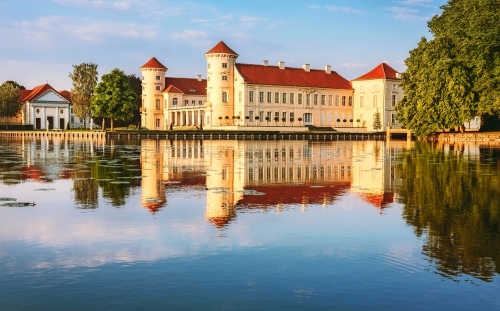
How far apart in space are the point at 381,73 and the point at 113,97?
45.6m

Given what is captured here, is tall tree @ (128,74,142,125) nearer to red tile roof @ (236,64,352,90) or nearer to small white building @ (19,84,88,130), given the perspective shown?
small white building @ (19,84,88,130)

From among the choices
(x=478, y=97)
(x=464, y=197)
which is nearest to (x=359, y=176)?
(x=464, y=197)

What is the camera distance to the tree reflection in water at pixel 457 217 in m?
9.23

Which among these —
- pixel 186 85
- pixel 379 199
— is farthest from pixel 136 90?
pixel 379 199

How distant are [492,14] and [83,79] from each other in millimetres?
66927

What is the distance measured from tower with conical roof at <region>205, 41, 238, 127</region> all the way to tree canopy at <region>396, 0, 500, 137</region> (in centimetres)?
3726

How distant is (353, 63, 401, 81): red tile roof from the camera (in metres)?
107

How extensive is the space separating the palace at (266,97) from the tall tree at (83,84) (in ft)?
37.8

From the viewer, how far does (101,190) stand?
18.0m

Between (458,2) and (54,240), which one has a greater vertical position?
(458,2)

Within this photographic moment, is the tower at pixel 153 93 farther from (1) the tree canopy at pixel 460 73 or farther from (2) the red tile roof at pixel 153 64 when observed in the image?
(1) the tree canopy at pixel 460 73

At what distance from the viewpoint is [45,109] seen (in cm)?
13288

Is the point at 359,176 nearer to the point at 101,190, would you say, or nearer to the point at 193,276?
the point at 101,190

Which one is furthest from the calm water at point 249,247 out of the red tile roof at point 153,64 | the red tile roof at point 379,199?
the red tile roof at point 153,64
